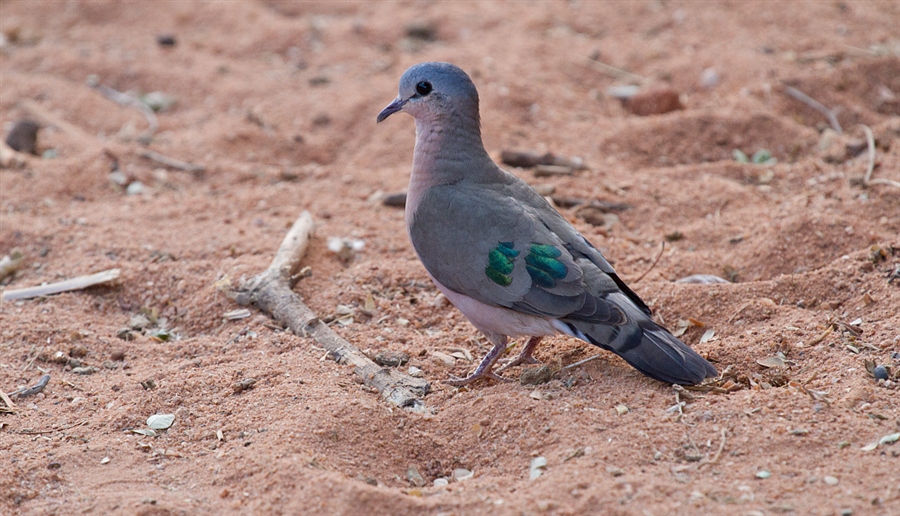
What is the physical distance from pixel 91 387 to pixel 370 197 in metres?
2.31

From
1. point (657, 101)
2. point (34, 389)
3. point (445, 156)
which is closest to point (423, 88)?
point (445, 156)

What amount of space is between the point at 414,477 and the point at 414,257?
6.43ft

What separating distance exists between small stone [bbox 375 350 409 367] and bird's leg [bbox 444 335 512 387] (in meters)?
0.24

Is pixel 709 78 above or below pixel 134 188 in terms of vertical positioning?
above

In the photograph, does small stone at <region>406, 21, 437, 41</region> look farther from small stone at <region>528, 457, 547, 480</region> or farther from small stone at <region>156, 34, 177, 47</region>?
small stone at <region>528, 457, 547, 480</region>

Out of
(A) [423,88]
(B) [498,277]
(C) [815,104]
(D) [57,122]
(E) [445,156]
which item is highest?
(A) [423,88]

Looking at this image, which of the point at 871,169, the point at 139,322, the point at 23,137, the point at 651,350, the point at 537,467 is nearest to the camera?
the point at 537,467

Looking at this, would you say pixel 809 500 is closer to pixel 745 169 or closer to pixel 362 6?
pixel 745 169

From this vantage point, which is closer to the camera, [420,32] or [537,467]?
[537,467]

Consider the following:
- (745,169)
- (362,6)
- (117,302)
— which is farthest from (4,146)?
(745,169)

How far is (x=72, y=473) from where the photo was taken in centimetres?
333

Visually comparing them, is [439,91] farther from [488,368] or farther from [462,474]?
[462,474]

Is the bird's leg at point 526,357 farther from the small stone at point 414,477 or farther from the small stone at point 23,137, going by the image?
the small stone at point 23,137

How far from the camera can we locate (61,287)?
4.78 meters
